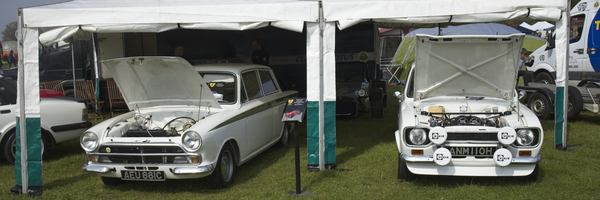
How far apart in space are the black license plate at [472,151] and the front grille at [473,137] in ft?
0.31

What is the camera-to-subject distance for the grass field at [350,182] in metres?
4.79

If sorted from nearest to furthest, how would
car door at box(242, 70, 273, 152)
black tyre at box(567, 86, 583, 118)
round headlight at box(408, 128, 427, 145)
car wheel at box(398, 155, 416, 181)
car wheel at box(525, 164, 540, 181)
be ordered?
round headlight at box(408, 128, 427, 145) < car wheel at box(525, 164, 540, 181) < car wheel at box(398, 155, 416, 181) < car door at box(242, 70, 273, 152) < black tyre at box(567, 86, 583, 118)

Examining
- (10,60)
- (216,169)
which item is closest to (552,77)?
(216,169)

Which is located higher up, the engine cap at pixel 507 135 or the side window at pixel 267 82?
the side window at pixel 267 82

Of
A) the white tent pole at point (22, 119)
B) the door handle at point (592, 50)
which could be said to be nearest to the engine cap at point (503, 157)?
the white tent pole at point (22, 119)

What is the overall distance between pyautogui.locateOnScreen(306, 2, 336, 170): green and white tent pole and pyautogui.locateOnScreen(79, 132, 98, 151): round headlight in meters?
2.56

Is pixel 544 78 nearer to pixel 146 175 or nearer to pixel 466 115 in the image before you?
pixel 466 115

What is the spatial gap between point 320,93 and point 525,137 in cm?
242

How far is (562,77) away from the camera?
20.3ft

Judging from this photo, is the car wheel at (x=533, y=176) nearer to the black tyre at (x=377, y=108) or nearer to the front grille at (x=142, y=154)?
the front grille at (x=142, y=154)

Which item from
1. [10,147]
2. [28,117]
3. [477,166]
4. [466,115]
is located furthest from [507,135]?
[10,147]

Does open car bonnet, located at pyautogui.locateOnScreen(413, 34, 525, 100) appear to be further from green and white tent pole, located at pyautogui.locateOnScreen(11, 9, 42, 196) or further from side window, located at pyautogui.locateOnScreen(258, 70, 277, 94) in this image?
green and white tent pole, located at pyautogui.locateOnScreen(11, 9, 42, 196)

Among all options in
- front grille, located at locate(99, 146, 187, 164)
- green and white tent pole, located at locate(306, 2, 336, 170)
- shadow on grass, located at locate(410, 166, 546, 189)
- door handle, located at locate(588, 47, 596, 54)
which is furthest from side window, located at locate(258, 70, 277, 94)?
door handle, located at locate(588, 47, 596, 54)

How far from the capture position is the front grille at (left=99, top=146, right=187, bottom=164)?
4719 millimetres
